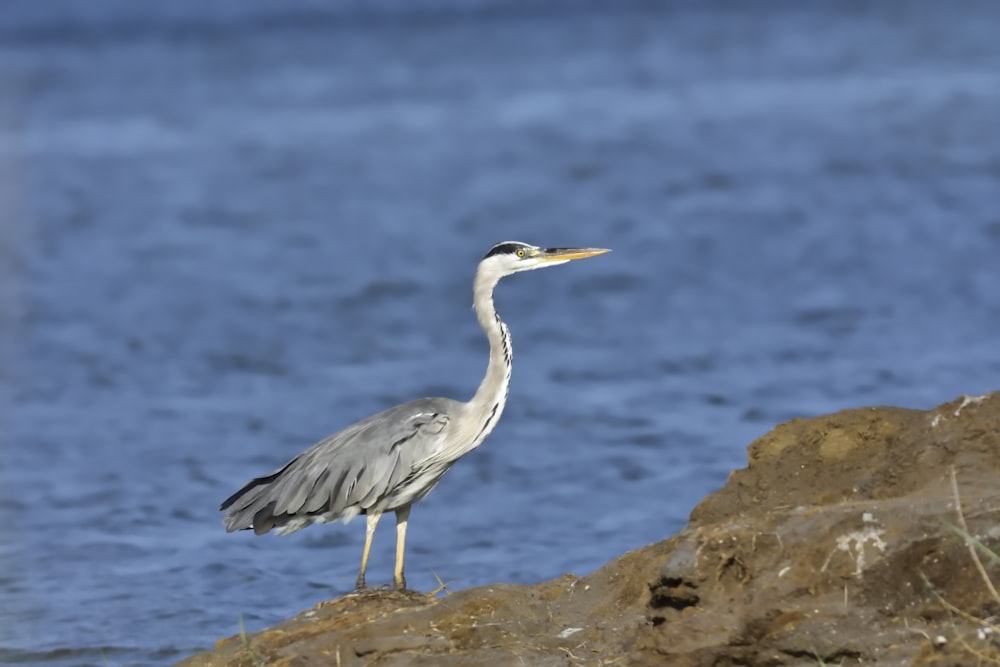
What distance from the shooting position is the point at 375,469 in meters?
8.00

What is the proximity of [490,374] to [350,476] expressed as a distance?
33.5 inches

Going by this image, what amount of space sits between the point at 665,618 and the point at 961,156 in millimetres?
16248

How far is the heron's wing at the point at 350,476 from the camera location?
799cm

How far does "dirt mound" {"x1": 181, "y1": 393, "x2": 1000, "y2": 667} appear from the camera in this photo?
569cm

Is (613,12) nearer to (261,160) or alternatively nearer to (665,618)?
(261,160)

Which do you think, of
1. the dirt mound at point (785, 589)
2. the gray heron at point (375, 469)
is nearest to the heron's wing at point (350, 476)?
the gray heron at point (375, 469)

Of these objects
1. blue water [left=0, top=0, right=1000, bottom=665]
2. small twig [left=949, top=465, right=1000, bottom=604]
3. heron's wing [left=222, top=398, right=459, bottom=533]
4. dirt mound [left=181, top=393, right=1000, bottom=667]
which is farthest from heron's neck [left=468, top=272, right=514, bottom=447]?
small twig [left=949, top=465, right=1000, bottom=604]

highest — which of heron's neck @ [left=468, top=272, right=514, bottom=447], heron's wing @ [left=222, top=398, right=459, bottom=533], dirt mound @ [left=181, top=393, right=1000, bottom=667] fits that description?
heron's neck @ [left=468, top=272, right=514, bottom=447]

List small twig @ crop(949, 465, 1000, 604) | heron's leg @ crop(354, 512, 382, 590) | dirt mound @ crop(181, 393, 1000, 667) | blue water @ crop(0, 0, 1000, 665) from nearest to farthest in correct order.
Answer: small twig @ crop(949, 465, 1000, 604) → dirt mound @ crop(181, 393, 1000, 667) → heron's leg @ crop(354, 512, 382, 590) → blue water @ crop(0, 0, 1000, 665)

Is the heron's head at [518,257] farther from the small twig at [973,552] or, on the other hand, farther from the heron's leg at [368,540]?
the small twig at [973,552]

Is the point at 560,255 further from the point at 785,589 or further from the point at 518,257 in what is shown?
the point at 785,589

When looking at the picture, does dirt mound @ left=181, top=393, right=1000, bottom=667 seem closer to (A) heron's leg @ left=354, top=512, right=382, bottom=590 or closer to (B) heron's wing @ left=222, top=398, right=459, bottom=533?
(A) heron's leg @ left=354, top=512, right=382, bottom=590

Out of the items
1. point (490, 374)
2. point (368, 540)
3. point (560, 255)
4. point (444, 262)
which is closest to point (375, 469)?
point (368, 540)

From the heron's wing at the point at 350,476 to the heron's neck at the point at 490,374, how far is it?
5.5 inches
